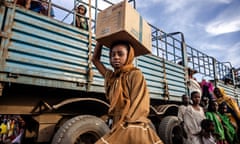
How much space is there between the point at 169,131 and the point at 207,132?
Answer: 1222 mm

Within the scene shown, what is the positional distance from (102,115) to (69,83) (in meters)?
0.92

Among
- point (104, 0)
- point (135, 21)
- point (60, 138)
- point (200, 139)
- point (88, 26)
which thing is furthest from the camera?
point (104, 0)

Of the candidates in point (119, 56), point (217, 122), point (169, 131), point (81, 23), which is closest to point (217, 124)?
point (217, 122)

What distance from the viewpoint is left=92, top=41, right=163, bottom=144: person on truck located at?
2.95ft

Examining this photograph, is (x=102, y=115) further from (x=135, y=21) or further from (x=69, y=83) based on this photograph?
(x=135, y=21)

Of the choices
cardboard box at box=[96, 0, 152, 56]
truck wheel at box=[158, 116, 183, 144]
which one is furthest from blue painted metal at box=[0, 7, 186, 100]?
truck wheel at box=[158, 116, 183, 144]

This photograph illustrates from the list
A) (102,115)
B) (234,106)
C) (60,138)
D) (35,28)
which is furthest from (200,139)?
(35,28)

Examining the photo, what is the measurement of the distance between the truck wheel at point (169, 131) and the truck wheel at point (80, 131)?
1.67 meters

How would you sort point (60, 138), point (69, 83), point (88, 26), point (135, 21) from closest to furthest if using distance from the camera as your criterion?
1. point (135, 21)
2. point (60, 138)
3. point (69, 83)
4. point (88, 26)

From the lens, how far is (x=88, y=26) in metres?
2.99

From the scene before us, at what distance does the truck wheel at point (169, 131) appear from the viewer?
3838 mm

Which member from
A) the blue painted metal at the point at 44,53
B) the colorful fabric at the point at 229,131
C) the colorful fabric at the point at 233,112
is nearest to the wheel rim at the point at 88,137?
the blue painted metal at the point at 44,53

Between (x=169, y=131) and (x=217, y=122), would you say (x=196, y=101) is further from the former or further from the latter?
(x=169, y=131)

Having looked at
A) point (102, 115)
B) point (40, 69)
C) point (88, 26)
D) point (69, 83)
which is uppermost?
point (88, 26)
